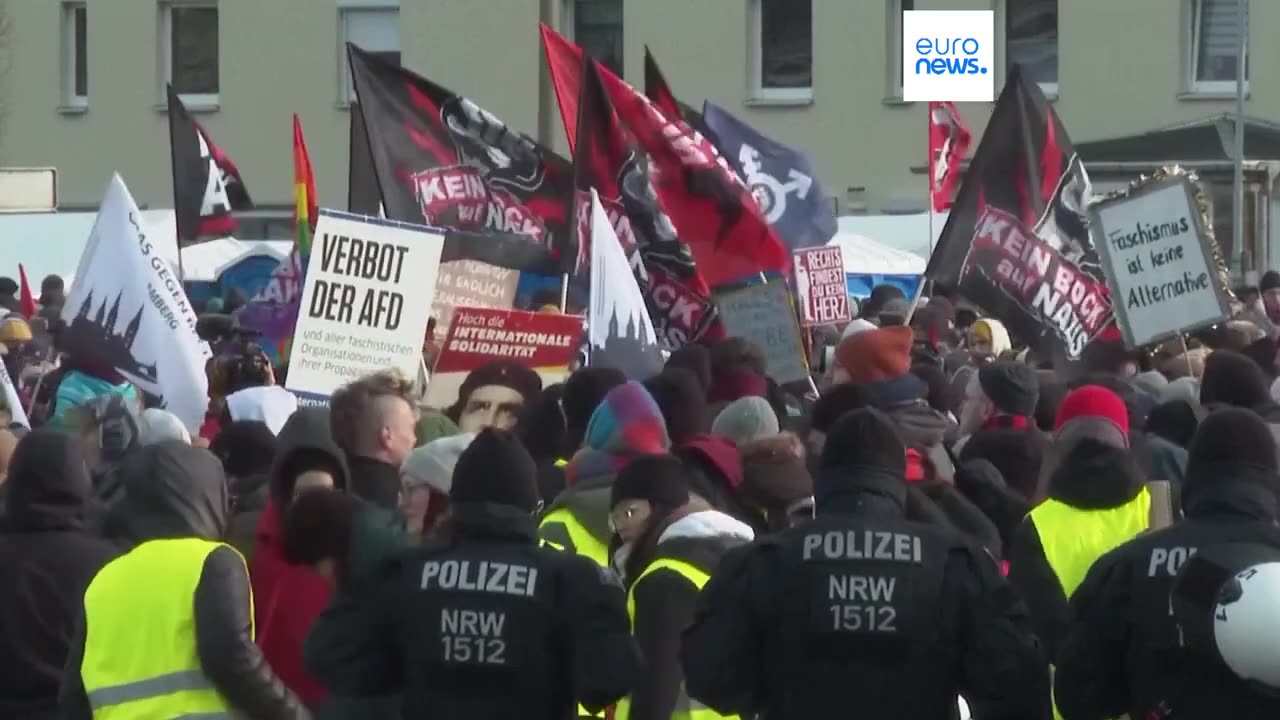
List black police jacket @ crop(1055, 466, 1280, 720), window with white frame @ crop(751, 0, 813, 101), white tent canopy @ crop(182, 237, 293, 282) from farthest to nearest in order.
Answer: window with white frame @ crop(751, 0, 813, 101), white tent canopy @ crop(182, 237, 293, 282), black police jacket @ crop(1055, 466, 1280, 720)

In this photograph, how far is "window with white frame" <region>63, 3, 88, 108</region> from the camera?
1443 inches

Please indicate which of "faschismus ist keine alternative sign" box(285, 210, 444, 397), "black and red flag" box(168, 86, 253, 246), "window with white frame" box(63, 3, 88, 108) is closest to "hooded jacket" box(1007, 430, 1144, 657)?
"faschismus ist keine alternative sign" box(285, 210, 444, 397)

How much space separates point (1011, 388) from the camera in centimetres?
867

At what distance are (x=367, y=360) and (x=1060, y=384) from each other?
Result: 2.82 meters

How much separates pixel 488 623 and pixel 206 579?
2.67 feet

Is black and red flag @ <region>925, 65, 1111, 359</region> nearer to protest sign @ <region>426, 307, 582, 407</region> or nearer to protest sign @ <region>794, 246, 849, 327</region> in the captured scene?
protest sign @ <region>426, 307, 582, 407</region>

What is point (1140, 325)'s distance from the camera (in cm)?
1130

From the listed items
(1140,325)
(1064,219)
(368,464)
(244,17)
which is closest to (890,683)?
(368,464)

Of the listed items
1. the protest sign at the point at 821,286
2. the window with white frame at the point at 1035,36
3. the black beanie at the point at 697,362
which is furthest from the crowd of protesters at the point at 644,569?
the window with white frame at the point at 1035,36

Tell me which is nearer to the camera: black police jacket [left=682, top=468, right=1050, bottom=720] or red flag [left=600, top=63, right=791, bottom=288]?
black police jacket [left=682, top=468, right=1050, bottom=720]

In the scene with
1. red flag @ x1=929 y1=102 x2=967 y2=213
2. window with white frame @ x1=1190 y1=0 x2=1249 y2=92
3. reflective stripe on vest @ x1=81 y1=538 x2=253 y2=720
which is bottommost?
reflective stripe on vest @ x1=81 y1=538 x2=253 y2=720

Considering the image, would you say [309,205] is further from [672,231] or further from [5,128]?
[5,128]

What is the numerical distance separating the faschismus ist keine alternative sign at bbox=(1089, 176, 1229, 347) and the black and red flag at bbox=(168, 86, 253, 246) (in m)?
7.42

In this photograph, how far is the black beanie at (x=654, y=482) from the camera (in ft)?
19.7
